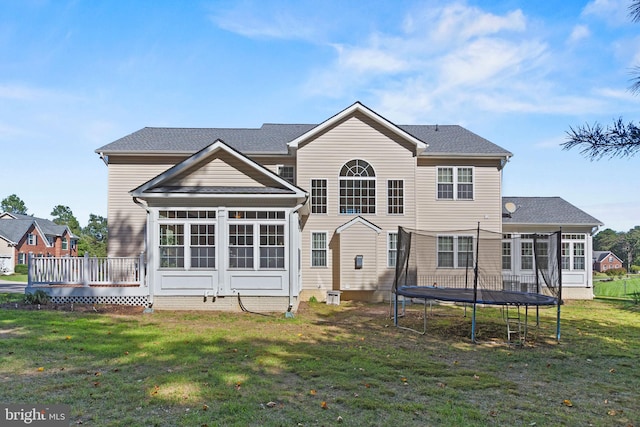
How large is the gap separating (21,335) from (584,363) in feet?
37.9

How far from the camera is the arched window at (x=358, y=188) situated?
16984 mm

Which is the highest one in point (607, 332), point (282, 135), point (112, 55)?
point (112, 55)

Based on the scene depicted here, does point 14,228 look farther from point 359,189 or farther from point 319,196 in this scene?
point 359,189

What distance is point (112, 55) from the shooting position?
14.6 meters

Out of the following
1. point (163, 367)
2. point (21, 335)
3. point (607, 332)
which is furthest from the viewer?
point (607, 332)

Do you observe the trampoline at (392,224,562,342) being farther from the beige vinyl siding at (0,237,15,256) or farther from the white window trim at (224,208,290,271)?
the beige vinyl siding at (0,237,15,256)

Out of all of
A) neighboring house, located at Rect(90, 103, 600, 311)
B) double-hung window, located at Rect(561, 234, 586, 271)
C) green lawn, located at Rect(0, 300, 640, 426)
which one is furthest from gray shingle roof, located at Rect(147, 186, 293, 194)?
double-hung window, located at Rect(561, 234, 586, 271)

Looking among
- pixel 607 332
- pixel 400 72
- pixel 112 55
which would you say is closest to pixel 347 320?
pixel 607 332

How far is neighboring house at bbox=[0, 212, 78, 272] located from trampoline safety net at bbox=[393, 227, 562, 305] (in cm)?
4333

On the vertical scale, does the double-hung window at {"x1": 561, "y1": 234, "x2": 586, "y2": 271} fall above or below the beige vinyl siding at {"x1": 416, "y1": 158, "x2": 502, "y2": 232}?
below

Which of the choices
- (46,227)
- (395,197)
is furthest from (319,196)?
(46,227)

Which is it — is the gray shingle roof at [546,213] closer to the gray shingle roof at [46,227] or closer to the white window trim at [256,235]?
the white window trim at [256,235]

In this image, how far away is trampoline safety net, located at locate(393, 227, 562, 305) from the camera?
10156 millimetres

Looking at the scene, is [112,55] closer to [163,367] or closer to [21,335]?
[21,335]
